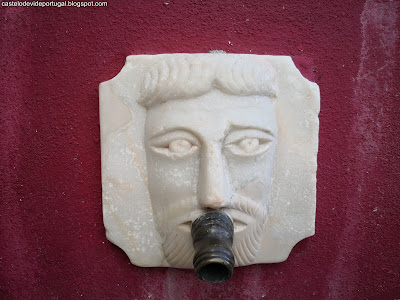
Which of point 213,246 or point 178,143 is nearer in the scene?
point 213,246

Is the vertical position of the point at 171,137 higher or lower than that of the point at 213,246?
higher

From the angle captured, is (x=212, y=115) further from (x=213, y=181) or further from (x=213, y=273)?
(x=213, y=273)

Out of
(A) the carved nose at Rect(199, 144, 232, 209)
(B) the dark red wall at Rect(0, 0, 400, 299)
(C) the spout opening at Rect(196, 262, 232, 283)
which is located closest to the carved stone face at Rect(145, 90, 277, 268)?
(A) the carved nose at Rect(199, 144, 232, 209)

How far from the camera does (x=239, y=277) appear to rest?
122cm

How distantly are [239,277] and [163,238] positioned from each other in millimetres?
326

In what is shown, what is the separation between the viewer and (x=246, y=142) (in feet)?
3.34

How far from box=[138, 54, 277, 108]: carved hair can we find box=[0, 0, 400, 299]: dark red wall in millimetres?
153

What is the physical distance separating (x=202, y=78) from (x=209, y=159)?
24 centimetres

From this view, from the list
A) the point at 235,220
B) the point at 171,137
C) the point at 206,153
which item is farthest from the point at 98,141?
the point at 235,220

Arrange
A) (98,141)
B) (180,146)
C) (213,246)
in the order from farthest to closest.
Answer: (98,141)
(180,146)
(213,246)

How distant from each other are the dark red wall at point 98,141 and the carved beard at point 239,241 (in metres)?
0.13

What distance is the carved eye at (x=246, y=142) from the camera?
101 centimetres

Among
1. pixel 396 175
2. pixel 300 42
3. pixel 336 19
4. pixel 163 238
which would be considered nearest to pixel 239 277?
pixel 163 238

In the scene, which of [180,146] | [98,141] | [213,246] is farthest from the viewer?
[98,141]
